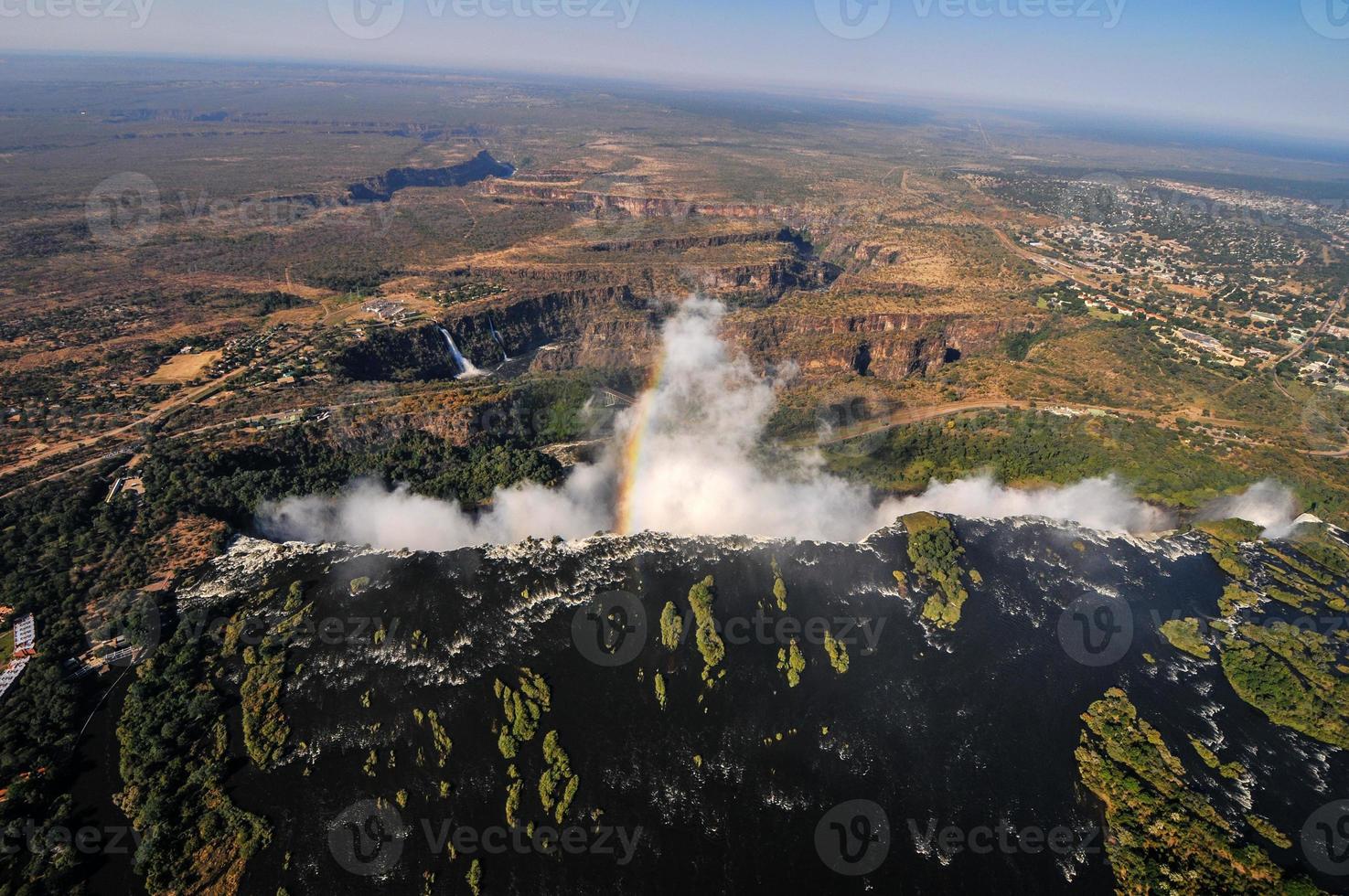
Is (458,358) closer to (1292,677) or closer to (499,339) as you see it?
(499,339)

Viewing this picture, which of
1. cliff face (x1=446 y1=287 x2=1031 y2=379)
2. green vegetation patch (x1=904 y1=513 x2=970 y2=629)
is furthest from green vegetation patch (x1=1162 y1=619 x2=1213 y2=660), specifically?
cliff face (x1=446 y1=287 x2=1031 y2=379)

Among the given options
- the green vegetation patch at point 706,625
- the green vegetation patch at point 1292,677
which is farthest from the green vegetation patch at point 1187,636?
the green vegetation patch at point 706,625

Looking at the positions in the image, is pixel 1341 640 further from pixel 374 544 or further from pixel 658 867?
pixel 374 544

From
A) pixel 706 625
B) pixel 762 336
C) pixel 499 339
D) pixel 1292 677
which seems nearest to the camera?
pixel 1292 677

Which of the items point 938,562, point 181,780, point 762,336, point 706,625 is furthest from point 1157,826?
point 762,336

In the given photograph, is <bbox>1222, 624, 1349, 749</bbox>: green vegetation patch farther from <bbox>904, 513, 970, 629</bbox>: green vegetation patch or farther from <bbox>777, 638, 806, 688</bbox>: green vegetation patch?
<bbox>777, 638, 806, 688</bbox>: green vegetation patch

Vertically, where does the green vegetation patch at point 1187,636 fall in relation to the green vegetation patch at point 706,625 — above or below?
above

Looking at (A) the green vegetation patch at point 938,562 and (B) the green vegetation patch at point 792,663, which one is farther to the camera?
(A) the green vegetation patch at point 938,562

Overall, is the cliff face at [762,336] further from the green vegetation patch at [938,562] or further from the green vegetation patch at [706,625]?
the green vegetation patch at [706,625]
